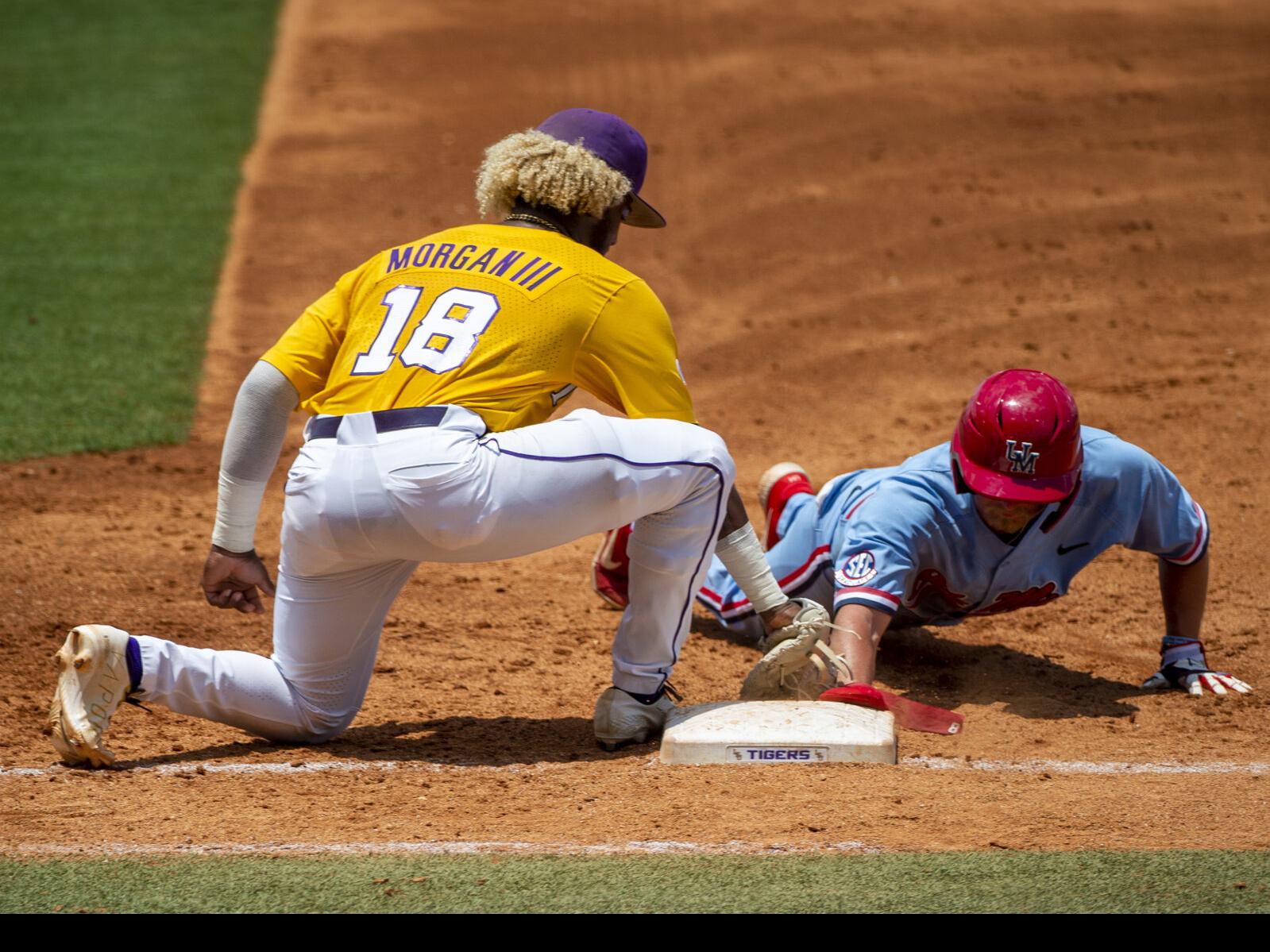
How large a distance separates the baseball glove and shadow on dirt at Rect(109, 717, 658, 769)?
375 mm

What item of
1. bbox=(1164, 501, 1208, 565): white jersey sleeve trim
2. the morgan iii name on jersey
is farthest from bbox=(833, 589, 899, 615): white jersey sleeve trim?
bbox=(1164, 501, 1208, 565): white jersey sleeve trim

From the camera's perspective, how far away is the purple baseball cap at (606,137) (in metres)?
4.03

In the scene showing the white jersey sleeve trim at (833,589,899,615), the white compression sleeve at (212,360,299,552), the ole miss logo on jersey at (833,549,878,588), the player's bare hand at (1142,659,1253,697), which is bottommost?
the player's bare hand at (1142,659,1253,697)

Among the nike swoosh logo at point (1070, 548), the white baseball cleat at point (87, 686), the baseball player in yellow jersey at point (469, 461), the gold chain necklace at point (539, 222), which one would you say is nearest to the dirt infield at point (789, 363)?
the white baseball cleat at point (87, 686)

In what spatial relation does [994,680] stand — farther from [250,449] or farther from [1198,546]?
[250,449]

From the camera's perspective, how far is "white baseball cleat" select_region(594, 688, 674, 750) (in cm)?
411

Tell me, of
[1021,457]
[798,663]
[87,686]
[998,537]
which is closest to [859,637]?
[798,663]

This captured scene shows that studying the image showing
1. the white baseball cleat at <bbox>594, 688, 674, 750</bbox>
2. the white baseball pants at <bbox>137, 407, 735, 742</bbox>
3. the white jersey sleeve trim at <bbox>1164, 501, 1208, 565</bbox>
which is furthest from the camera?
the white jersey sleeve trim at <bbox>1164, 501, 1208, 565</bbox>

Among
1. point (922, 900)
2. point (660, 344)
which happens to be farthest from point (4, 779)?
point (922, 900)

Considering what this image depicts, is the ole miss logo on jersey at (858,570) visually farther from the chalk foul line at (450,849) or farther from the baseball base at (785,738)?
the chalk foul line at (450,849)

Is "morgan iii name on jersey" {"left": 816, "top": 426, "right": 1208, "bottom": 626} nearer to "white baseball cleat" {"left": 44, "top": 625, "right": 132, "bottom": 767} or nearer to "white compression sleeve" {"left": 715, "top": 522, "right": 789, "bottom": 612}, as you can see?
"white compression sleeve" {"left": 715, "top": 522, "right": 789, "bottom": 612}

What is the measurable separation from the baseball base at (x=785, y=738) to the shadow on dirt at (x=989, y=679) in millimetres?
837

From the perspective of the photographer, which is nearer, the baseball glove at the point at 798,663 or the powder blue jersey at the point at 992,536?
the baseball glove at the point at 798,663

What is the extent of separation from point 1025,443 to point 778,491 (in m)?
1.34
